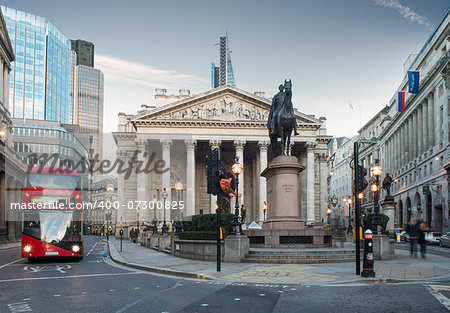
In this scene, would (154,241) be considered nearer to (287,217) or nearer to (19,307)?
(287,217)

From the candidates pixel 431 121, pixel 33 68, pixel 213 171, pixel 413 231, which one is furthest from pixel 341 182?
pixel 33 68

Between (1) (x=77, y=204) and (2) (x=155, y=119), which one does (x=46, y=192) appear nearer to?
(1) (x=77, y=204)

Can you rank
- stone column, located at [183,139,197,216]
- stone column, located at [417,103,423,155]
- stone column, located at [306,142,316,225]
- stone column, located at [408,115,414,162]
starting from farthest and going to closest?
stone column, located at [408,115,414,162] → stone column, located at [417,103,423,155] → stone column, located at [306,142,316,225] → stone column, located at [183,139,197,216]

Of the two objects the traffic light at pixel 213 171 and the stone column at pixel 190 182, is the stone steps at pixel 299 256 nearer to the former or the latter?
the traffic light at pixel 213 171

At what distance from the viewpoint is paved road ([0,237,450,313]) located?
1075cm

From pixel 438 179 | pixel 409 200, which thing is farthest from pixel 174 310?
pixel 409 200

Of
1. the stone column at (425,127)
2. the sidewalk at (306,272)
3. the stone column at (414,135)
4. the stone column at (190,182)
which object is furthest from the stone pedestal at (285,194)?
the stone column at (414,135)

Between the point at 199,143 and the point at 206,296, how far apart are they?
58005mm

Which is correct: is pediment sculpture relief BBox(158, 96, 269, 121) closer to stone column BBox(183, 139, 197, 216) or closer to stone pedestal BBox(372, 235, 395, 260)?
stone column BBox(183, 139, 197, 216)

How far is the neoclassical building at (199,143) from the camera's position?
6362 centimetres

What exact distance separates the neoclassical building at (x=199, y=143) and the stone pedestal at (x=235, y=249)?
4057cm

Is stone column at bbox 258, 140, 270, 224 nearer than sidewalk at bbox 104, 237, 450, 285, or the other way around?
sidewalk at bbox 104, 237, 450, 285

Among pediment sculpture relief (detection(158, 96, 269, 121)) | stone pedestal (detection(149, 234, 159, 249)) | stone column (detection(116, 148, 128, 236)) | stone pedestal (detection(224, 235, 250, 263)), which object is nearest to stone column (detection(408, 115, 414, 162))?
pediment sculpture relief (detection(158, 96, 269, 121))

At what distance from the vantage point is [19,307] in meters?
11.1
